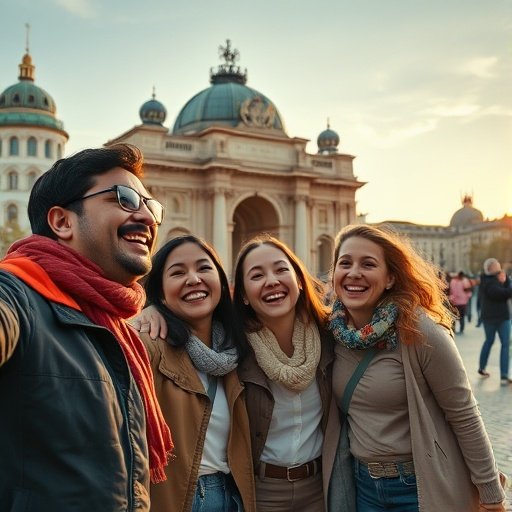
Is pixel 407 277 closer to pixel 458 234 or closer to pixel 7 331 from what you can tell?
pixel 7 331

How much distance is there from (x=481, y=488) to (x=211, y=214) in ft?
116

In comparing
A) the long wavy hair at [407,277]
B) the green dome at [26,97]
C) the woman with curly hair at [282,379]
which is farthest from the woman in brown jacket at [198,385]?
the green dome at [26,97]

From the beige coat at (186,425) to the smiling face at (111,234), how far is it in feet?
3.45

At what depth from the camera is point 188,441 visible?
2916mm

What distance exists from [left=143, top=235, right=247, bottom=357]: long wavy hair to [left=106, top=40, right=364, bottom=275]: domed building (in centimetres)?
3277

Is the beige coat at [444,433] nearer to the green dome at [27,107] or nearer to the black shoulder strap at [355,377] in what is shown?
the black shoulder strap at [355,377]

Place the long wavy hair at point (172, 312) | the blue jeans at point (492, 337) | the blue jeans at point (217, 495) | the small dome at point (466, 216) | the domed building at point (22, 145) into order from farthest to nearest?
the small dome at point (466, 216) → the domed building at point (22, 145) → the blue jeans at point (492, 337) → the long wavy hair at point (172, 312) → the blue jeans at point (217, 495)

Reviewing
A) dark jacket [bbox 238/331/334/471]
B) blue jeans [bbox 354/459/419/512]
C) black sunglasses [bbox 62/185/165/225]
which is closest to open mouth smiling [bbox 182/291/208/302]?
dark jacket [bbox 238/331/334/471]

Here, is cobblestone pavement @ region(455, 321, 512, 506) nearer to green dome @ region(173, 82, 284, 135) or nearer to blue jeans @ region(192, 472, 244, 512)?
blue jeans @ region(192, 472, 244, 512)

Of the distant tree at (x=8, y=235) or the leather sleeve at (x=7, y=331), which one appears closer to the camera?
the leather sleeve at (x=7, y=331)

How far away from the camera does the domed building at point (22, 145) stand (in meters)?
53.6

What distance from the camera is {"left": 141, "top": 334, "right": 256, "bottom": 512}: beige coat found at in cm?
286

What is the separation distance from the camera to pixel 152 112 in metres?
42.8

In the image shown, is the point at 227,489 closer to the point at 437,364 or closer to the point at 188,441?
the point at 188,441
